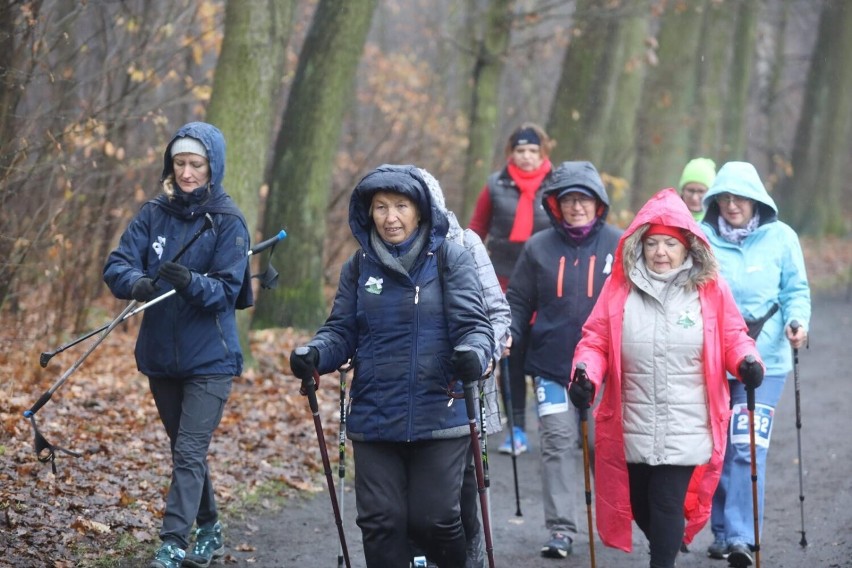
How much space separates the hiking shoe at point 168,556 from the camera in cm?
604

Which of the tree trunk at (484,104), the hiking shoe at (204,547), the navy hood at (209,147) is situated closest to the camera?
the navy hood at (209,147)

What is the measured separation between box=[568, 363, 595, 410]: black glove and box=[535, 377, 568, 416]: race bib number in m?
1.72

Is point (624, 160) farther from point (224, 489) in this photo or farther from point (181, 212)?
point (181, 212)

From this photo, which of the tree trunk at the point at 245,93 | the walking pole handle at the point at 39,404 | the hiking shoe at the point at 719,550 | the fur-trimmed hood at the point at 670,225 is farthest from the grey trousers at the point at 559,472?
the tree trunk at the point at 245,93

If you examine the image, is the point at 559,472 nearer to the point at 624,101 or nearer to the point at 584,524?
the point at 584,524

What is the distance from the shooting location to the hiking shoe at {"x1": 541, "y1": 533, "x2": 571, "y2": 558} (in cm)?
733

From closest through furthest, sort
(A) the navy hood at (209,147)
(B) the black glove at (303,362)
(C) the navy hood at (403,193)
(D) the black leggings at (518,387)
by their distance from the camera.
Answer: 1. (B) the black glove at (303,362)
2. (C) the navy hood at (403,193)
3. (A) the navy hood at (209,147)
4. (D) the black leggings at (518,387)

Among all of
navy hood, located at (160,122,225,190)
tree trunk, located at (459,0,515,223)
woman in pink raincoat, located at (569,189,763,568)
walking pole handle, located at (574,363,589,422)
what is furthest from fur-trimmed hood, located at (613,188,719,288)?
tree trunk, located at (459,0,515,223)

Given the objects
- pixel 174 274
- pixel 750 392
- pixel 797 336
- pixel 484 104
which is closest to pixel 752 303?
pixel 797 336

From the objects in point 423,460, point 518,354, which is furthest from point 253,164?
point 423,460

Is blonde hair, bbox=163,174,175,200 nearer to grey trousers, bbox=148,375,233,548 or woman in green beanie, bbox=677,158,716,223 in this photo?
grey trousers, bbox=148,375,233,548

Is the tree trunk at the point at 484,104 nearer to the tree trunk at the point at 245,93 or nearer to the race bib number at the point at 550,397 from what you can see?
the tree trunk at the point at 245,93

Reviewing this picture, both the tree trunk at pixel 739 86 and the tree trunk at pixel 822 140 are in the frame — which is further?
the tree trunk at pixel 822 140

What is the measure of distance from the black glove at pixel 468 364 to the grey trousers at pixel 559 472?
253 cm
